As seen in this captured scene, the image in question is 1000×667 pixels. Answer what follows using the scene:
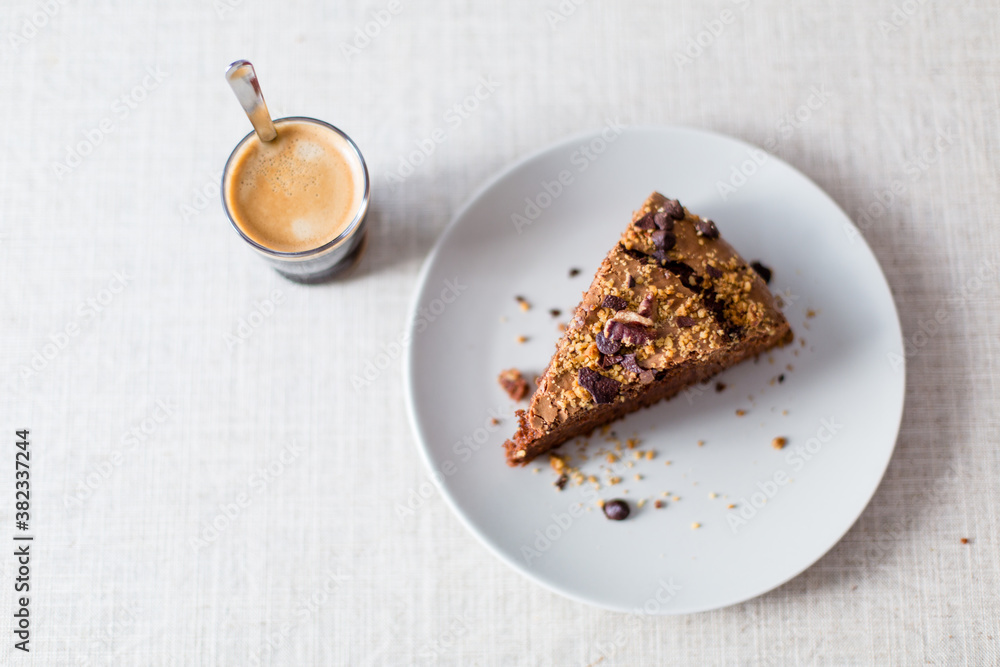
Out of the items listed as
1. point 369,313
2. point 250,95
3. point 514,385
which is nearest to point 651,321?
point 514,385

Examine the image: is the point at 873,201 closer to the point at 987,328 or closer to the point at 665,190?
the point at 987,328

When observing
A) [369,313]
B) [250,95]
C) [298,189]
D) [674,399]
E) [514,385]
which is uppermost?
[250,95]

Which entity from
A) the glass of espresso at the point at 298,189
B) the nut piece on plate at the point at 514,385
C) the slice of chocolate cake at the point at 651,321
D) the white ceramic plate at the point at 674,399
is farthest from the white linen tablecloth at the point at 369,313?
the slice of chocolate cake at the point at 651,321

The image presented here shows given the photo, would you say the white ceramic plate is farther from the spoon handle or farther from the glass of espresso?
the spoon handle

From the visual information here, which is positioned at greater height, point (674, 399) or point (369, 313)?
point (369, 313)

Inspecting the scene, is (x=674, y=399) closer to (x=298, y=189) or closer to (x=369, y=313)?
(x=369, y=313)

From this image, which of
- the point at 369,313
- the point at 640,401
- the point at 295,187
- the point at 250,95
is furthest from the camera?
the point at 369,313
